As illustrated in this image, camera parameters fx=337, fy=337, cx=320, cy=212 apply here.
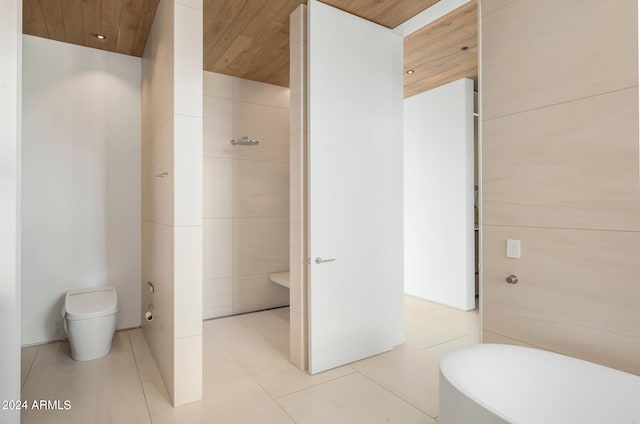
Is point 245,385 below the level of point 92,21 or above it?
below

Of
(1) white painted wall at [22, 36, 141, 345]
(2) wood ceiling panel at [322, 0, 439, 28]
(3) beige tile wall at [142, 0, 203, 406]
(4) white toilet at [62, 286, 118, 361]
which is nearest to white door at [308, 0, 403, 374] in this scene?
(2) wood ceiling panel at [322, 0, 439, 28]

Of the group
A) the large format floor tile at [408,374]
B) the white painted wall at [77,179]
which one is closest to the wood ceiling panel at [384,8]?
the white painted wall at [77,179]

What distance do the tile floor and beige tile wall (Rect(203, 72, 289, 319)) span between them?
76cm

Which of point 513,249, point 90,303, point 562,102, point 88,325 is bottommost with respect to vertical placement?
point 88,325

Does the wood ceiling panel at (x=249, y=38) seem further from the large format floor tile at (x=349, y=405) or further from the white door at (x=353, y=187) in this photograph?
the large format floor tile at (x=349, y=405)

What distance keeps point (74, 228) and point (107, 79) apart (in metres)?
1.43

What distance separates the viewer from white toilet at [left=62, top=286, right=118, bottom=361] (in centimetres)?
252

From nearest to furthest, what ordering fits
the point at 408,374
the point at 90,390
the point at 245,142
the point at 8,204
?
the point at 8,204, the point at 90,390, the point at 408,374, the point at 245,142

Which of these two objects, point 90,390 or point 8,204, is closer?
point 8,204

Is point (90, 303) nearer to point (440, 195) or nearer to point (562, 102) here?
point (562, 102)

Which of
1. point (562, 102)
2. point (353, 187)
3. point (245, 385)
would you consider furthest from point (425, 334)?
point (562, 102)

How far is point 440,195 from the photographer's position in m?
4.35

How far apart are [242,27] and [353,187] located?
1588 mm

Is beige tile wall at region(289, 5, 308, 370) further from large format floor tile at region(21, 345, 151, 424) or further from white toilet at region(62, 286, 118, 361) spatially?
white toilet at region(62, 286, 118, 361)
